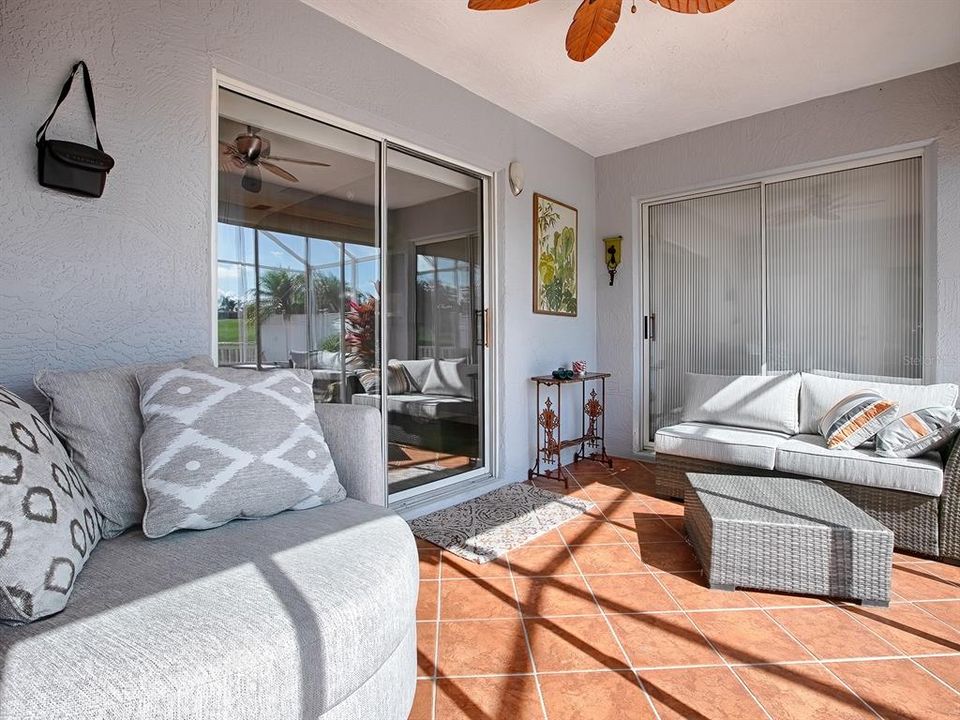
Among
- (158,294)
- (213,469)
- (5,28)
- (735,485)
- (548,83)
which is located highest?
(548,83)

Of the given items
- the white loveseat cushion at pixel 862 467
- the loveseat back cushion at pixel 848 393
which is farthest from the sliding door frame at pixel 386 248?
the loveseat back cushion at pixel 848 393

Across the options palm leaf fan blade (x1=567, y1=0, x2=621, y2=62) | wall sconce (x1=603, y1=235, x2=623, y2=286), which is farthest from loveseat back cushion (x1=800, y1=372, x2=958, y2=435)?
Answer: palm leaf fan blade (x1=567, y1=0, x2=621, y2=62)

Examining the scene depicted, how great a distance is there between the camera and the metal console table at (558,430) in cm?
385

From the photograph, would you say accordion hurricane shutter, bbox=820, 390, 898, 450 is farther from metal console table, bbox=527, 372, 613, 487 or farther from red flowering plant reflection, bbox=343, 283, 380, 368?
red flowering plant reflection, bbox=343, 283, 380, 368

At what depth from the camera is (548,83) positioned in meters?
3.34

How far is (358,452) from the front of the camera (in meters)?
1.75

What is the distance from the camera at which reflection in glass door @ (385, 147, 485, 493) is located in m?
3.08

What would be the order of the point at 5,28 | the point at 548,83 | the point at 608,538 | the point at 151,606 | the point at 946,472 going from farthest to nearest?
the point at 548,83 → the point at 608,538 → the point at 946,472 → the point at 5,28 → the point at 151,606

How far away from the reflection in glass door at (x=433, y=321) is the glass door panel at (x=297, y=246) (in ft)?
0.60

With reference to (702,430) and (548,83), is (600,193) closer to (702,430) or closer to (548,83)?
(548,83)

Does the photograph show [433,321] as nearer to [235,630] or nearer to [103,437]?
[103,437]

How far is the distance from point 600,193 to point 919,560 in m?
3.44

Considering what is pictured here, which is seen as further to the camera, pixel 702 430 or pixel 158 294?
pixel 702 430

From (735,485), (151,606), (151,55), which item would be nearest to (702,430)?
(735,485)
